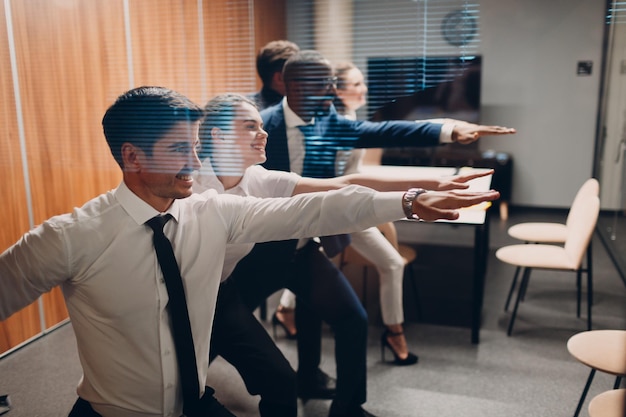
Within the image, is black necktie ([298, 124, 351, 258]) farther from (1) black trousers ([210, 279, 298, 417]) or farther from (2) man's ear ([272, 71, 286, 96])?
(1) black trousers ([210, 279, 298, 417])

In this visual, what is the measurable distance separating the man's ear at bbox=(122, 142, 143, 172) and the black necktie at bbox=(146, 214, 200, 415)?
130 mm

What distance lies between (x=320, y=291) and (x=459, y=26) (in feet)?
3.14

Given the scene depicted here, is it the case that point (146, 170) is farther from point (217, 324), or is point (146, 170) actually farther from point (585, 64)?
point (585, 64)

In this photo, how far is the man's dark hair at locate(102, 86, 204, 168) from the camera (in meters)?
1.38

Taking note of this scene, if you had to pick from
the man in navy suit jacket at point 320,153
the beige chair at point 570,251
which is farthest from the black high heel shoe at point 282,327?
the beige chair at point 570,251

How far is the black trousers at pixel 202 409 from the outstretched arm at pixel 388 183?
0.58m

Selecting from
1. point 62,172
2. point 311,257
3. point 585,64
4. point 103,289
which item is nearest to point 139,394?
point 103,289

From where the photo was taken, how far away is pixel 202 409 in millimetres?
1465

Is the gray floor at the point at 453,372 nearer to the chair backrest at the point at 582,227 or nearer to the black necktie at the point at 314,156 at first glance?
the chair backrest at the point at 582,227

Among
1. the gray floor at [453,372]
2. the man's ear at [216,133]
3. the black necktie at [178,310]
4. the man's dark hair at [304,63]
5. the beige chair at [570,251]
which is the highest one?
the man's dark hair at [304,63]

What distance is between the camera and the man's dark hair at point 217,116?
1597 mm

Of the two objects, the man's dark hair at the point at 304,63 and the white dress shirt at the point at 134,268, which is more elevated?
the man's dark hair at the point at 304,63

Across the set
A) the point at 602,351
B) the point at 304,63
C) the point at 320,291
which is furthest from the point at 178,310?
the point at 602,351

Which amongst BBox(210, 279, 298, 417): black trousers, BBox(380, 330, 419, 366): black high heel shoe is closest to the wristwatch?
BBox(210, 279, 298, 417): black trousers
